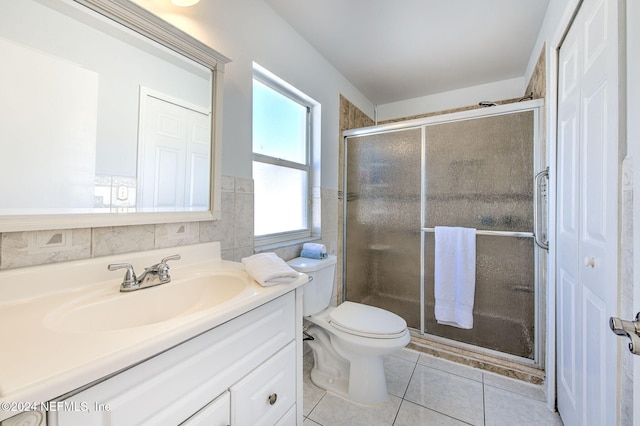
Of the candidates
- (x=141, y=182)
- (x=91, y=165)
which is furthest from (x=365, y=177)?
(x=91, y=165)

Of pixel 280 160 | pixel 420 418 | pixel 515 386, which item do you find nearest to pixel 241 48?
pixel 280 160

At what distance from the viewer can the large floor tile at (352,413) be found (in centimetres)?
134

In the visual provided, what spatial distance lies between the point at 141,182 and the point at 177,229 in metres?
0.23

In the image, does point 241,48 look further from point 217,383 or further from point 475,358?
point 475,358

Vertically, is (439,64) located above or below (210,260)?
above

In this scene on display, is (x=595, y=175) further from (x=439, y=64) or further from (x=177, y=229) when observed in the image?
(x=439, y=64)

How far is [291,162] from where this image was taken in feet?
6.31

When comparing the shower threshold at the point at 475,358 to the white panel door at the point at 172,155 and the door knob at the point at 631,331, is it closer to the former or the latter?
the door knob at the point at 631,331

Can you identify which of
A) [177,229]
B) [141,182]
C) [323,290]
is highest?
[141,182]

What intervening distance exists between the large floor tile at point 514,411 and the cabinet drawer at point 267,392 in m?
1.11

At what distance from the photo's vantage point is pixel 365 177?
7.84ft

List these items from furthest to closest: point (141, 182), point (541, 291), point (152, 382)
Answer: point (541, 291) < point (141, 182) < point (152, 382)

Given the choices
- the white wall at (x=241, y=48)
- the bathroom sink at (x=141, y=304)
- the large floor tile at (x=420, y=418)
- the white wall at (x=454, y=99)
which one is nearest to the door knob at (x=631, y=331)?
the bathroom sink at (x=141, y=304)

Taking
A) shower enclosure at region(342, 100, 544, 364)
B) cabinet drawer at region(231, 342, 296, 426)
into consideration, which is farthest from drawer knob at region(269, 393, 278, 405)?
shower enclosure at region(342, 100, 544, 364)
